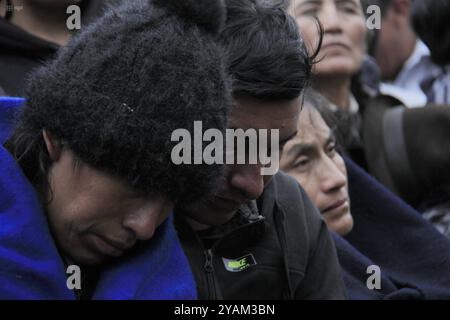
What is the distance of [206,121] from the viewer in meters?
1.82

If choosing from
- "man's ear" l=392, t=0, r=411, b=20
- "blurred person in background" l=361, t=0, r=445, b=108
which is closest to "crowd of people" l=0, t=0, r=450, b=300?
"blurred person in background" l=361, t=0, r=445, b=108

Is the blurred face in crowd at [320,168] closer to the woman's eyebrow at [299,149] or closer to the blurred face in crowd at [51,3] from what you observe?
the woman's eyebrow at [299,149]

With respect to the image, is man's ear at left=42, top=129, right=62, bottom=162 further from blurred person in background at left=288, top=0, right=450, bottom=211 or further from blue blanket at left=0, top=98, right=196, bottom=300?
blurred person in background at left=288, top=0, right=450, bottom=211

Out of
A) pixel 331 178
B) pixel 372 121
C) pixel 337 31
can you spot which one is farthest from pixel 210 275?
pixel 337 31

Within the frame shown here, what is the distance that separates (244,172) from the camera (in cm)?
210

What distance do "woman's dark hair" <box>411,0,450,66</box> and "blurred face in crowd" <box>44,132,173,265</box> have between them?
196 cm

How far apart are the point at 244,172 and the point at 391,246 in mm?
1141

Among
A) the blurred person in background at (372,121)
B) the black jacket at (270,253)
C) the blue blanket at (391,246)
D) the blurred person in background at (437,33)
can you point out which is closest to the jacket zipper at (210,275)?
the black jacket at (270,253)

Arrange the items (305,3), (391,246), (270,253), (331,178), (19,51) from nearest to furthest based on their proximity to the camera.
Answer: (270,253)
(19,51)
(331,178)
(391,246)
(305,3)

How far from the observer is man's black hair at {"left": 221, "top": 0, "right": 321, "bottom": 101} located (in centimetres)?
211

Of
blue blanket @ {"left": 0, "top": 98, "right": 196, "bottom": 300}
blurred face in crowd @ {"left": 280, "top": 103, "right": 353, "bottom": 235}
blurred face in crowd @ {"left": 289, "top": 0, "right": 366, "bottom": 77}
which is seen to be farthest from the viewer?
blurred face in crowd @ {"left": 289, "top": 0, "right": 366, "bottom": 77}

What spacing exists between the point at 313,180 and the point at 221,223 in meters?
0.83

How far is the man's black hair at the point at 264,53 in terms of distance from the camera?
211cm

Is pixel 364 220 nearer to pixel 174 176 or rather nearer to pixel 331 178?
pixel 331 178
